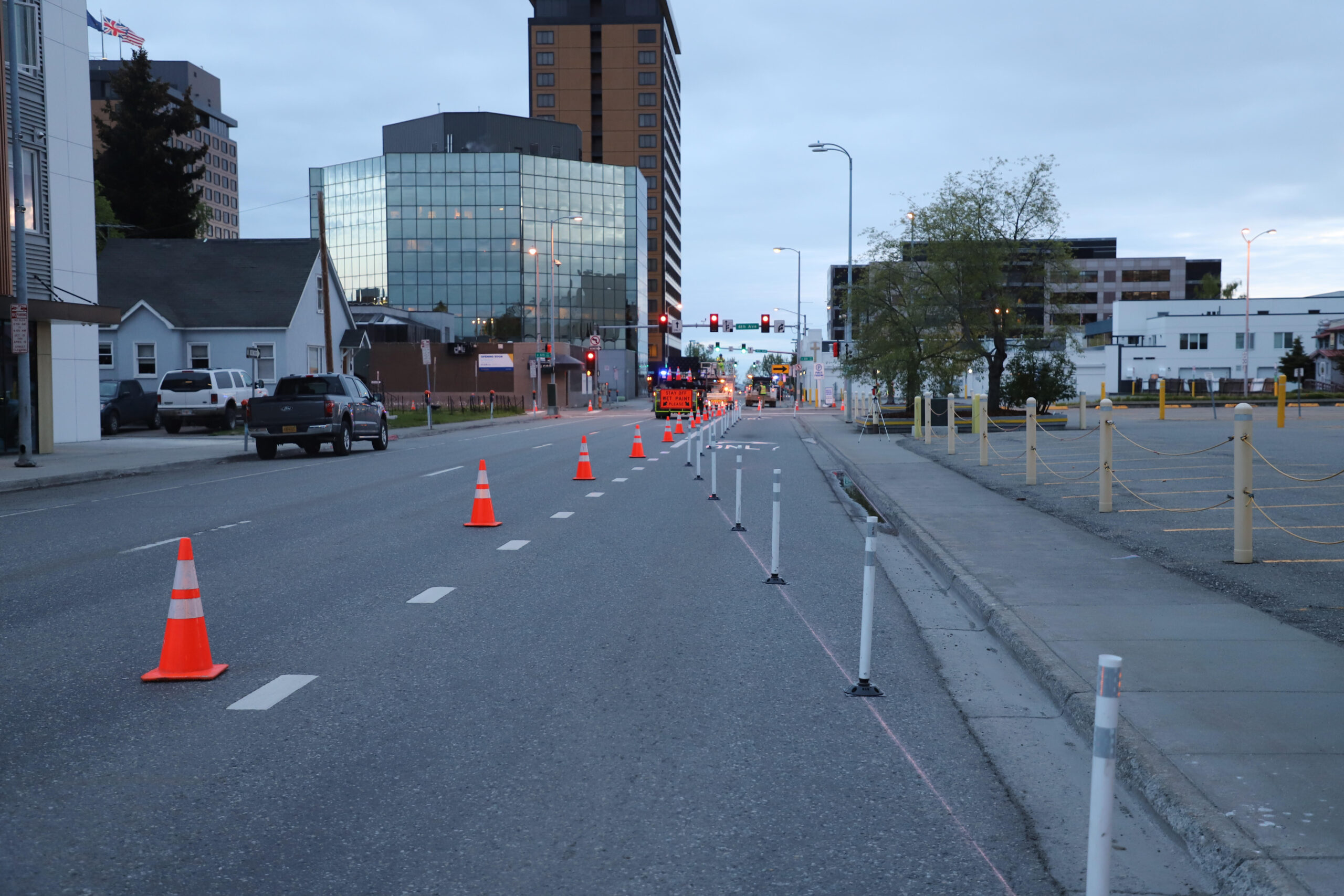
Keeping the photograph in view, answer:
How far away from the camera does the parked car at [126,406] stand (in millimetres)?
36875

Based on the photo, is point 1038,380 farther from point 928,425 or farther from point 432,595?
point 432,595

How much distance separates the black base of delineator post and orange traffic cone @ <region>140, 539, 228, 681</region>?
11.9ft

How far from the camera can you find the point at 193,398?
37188 mm

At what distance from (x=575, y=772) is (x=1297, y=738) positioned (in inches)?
128

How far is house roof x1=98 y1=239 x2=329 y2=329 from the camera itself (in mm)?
45500

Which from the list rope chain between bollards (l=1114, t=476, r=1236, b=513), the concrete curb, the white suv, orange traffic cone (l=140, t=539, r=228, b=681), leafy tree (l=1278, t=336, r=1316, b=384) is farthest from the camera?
leafy tree (l=1278, t=336, r=1316, b=384)

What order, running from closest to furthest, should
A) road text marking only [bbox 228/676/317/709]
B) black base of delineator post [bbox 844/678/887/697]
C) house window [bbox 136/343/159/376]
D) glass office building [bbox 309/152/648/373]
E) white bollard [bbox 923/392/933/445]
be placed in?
road text marking only [bbox 228/676/317/709], black base of delineator post [bbox 844/678/887/697], white bollard [bbox 923/392/933/445], house window [bbox 136/343/159/376], glass office building [bbox 309/152/648/373]

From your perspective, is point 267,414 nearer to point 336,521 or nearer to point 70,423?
point 70,423

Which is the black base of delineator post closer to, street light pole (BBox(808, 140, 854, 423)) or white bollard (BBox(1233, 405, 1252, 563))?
white bollard (BBox(1233, 405, 1252, 563))

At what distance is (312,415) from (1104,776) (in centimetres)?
2486

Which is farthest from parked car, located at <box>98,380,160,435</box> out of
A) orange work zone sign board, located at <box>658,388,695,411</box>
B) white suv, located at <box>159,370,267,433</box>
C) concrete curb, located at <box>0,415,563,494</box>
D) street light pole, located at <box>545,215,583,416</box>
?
street light pole, located at <box>545,215,583,416</box>

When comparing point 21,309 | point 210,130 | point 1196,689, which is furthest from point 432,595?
point 210,130

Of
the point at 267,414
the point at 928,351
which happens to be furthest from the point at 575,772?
the point at 928,351

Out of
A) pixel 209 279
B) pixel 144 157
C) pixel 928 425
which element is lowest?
pixel 928 425
